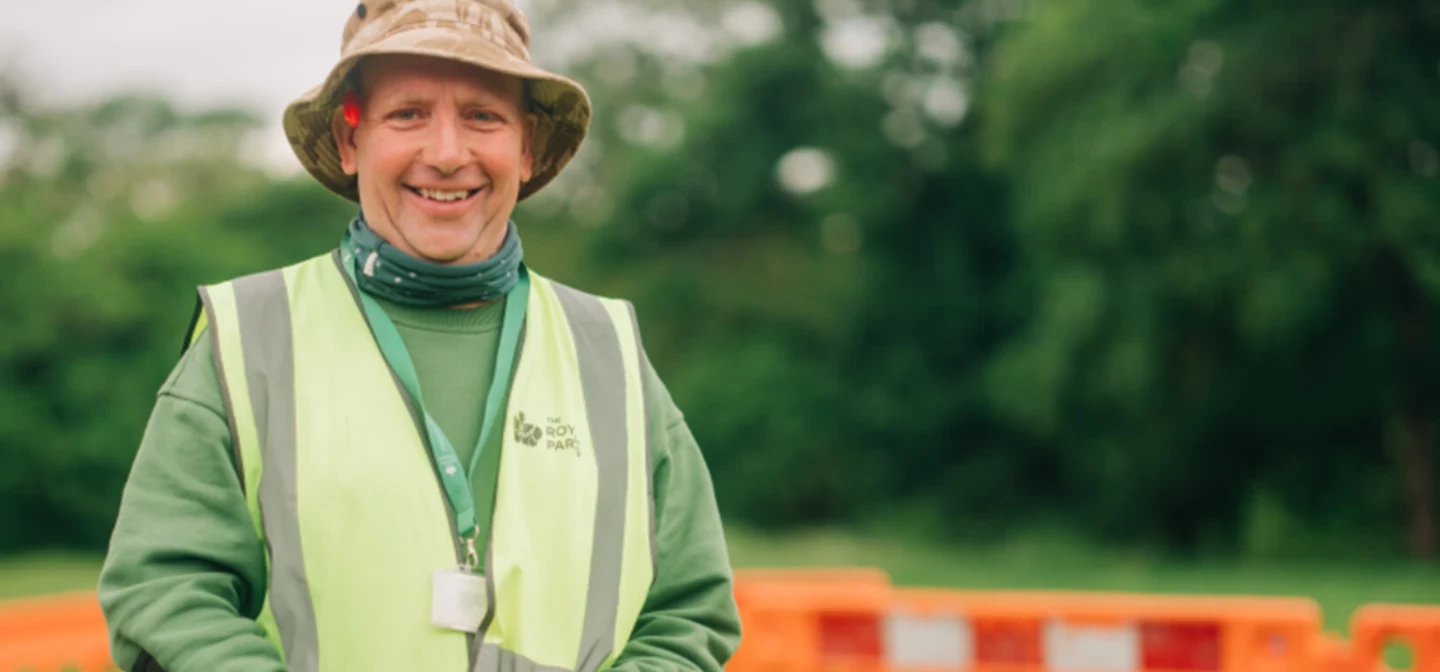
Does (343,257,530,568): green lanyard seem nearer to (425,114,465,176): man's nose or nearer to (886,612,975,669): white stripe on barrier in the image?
(425,114,465,176): man's nose

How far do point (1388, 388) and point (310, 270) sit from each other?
81.7 ft

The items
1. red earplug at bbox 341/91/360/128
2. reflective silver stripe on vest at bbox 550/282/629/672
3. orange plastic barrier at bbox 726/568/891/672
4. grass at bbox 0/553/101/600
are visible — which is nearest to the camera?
reflective silver stripe on vest at bbox 550/282/629/672

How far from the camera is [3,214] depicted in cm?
3369

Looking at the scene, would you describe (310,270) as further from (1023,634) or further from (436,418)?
(1023,634)

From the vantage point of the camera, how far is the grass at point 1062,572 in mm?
15898

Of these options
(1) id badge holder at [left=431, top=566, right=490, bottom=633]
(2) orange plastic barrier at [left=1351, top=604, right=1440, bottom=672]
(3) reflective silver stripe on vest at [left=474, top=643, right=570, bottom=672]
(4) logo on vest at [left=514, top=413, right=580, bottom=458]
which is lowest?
(2) orange plastic barrier at [left=1351, top=604, right=1440, bottom=672]

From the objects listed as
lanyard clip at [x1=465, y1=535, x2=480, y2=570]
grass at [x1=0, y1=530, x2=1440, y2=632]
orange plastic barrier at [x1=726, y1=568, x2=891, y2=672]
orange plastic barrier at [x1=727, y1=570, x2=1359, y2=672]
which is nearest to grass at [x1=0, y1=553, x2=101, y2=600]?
grass at [x1=0, y1=530, x2=1440, y2=632]

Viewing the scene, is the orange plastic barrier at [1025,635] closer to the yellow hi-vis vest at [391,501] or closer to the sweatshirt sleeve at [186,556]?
the yellow hi-vis vest at [391,501]

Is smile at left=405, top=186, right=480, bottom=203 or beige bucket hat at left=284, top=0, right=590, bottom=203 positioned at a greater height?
beige bucket hat at left=284, top=0, right=590, bottom=203

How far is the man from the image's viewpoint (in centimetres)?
227

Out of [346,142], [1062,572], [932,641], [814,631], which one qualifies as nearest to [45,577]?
[1062,572]

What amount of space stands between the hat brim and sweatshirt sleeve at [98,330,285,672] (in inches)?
19.9

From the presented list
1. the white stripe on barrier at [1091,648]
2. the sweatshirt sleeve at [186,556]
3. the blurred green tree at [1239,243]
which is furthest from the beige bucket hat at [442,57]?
the blurred green tree at [1239,243]

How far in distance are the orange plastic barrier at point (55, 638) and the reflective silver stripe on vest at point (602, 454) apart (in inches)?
183
